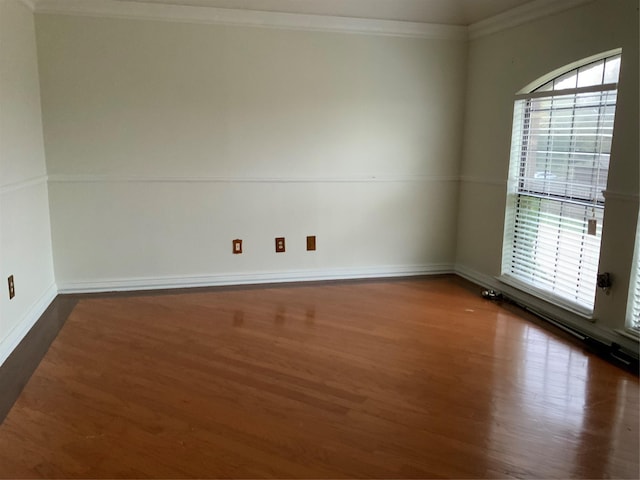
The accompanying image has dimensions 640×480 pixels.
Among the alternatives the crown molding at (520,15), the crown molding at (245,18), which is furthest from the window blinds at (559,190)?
the crown molding at (245,18)

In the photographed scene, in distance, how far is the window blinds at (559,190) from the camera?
3246mm

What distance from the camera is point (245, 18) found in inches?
159

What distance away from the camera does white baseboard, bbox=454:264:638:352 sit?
3.09 meters

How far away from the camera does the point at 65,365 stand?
2822 mm

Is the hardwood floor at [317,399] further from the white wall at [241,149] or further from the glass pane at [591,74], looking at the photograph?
the glass pane at [591,74]

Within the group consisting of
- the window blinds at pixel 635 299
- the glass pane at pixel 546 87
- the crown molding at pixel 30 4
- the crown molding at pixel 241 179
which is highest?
the crown molding at pixel 30 4

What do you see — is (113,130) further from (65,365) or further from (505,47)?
(505,47)

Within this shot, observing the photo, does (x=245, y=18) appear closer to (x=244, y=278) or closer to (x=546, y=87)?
(x=244, y=278)

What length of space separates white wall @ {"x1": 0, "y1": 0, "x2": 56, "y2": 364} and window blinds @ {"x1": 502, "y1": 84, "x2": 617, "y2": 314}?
3.37 meters

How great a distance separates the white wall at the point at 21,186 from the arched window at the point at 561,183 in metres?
3.36

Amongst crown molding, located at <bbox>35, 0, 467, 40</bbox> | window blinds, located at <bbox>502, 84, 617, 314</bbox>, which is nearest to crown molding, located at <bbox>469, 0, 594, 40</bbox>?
crown molding, located at <bbox>35, 0, 467, 40</bbox>

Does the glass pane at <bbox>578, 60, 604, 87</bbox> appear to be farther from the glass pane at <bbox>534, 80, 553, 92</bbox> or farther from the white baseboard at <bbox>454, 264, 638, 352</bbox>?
the white baseboard at <bbox>454, 264, 638, 352</bbox>

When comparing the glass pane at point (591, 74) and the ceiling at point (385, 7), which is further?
the ceiling at point (385, 7)

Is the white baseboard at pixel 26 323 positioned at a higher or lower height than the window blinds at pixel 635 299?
lower
